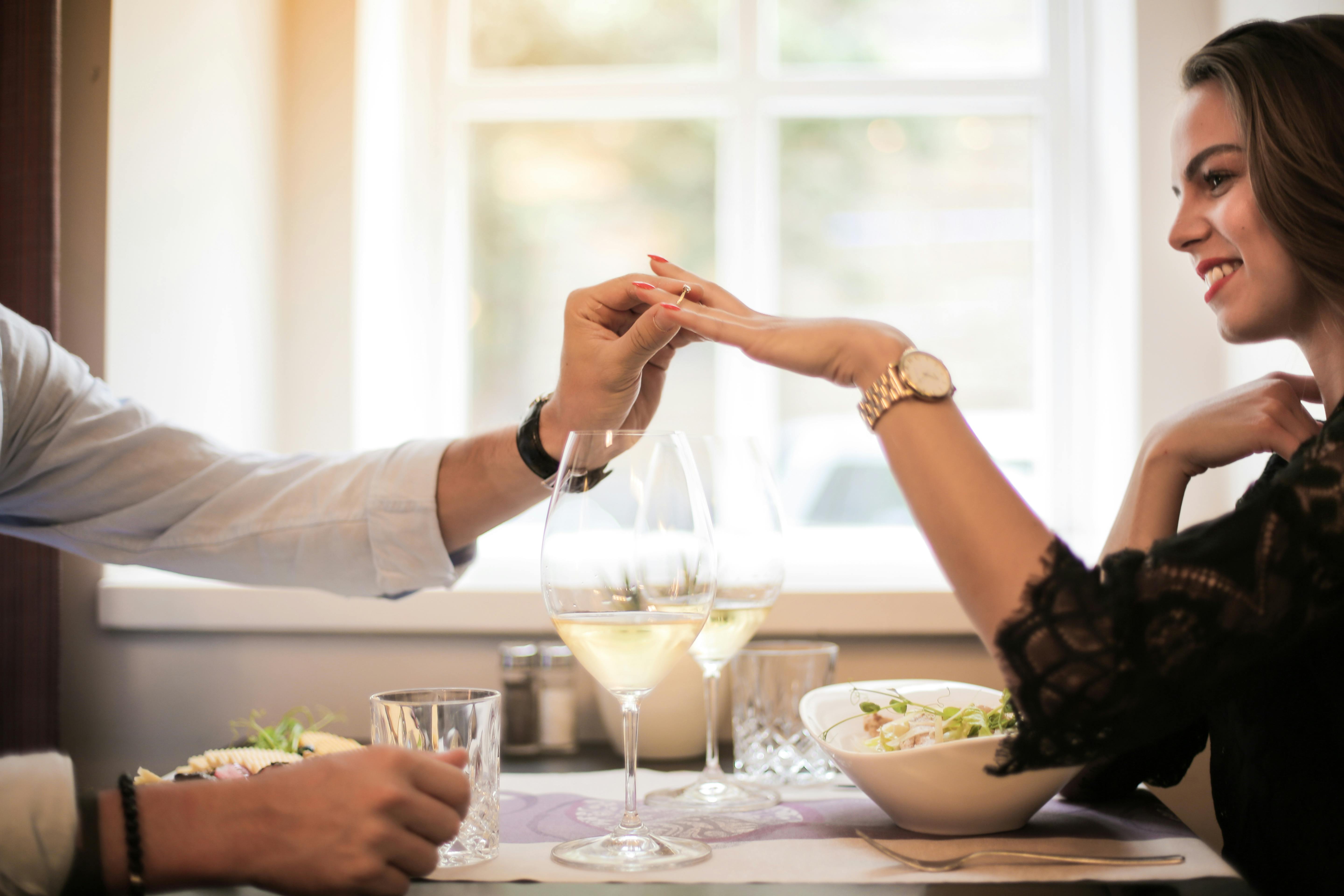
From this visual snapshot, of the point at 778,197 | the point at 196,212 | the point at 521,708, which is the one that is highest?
the point at 778,197

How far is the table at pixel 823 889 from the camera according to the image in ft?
2.30

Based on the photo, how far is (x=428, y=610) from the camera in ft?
5.61

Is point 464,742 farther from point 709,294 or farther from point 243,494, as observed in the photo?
point 243,494

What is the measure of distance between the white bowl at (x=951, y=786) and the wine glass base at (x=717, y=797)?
0.12 metres

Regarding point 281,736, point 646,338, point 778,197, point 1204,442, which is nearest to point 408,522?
point 281,736

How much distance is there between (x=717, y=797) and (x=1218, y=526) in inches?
20.2

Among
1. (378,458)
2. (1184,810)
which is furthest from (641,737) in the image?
(1184,810)

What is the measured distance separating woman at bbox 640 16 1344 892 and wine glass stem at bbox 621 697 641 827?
27 centimetres

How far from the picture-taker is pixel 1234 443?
3.55ft

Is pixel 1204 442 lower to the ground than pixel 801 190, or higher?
lower

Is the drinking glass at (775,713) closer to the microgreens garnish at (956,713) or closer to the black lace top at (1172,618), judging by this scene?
the microgreens garnish at (956,713)

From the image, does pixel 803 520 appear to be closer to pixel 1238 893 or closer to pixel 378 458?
pixel 378 458

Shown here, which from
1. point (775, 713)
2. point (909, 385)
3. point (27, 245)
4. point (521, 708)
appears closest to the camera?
point (909, 385)

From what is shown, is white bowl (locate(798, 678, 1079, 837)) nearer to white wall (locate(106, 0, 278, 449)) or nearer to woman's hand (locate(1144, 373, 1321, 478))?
woman's hand (locate(1144, 373, 1321, 478))
